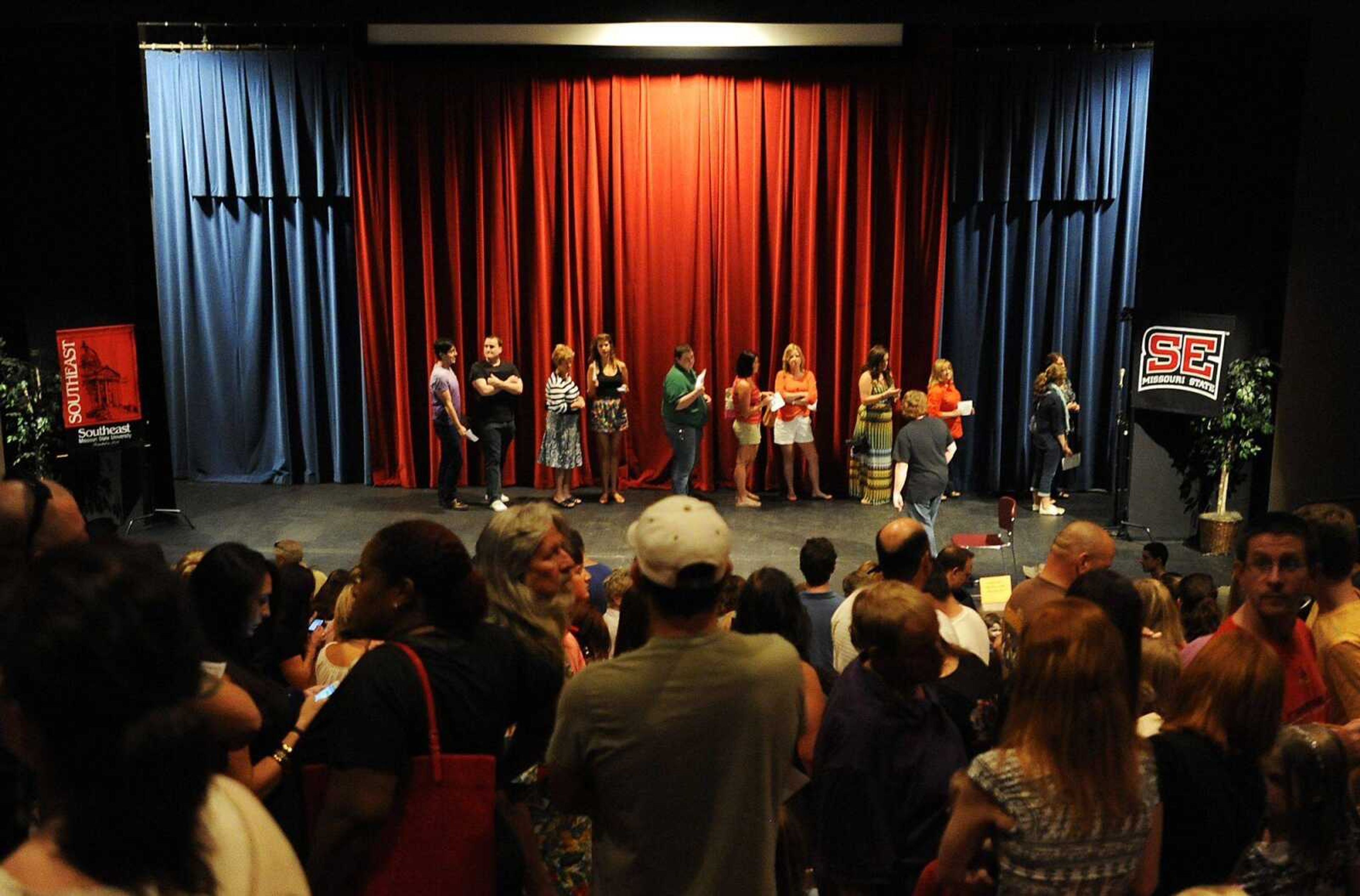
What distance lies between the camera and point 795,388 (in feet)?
32.6

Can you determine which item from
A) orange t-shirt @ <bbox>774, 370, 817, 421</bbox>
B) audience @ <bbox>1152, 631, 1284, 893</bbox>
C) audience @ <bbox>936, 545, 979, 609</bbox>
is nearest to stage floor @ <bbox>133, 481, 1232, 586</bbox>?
orange t-shirt @ <bbox>774, 370, 817, 421</bbox>

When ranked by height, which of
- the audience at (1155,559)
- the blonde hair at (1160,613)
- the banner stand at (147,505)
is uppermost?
the blonde hair at (1160,613)

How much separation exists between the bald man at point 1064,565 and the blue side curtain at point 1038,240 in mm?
6275

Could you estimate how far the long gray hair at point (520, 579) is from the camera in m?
2.75

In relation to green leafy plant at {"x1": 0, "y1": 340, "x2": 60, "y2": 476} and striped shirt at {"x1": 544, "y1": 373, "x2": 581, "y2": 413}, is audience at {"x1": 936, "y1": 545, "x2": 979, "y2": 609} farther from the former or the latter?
green leafy plant at {"x1": 0, "y1": 340, "x2": 60, "y2": 476}

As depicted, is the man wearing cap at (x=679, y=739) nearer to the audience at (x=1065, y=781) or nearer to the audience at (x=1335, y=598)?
the audience at (x=1065, y=781)

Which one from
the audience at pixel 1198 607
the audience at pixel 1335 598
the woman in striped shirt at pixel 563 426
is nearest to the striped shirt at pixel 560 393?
the woman in striped shirt at pixel 563 426

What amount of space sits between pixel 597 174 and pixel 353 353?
102 inches

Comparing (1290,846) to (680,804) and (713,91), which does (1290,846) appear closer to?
(680,804)

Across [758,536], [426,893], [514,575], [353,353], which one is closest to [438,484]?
[353,353]

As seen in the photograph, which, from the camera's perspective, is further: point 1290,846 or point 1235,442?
point 1235,442

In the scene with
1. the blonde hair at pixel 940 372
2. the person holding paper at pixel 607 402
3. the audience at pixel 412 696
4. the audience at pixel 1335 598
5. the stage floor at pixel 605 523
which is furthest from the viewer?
the person holding paper at pixel 607 402

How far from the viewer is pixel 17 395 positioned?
8188 mm

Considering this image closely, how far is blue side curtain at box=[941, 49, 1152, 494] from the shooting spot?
989 centimetres
